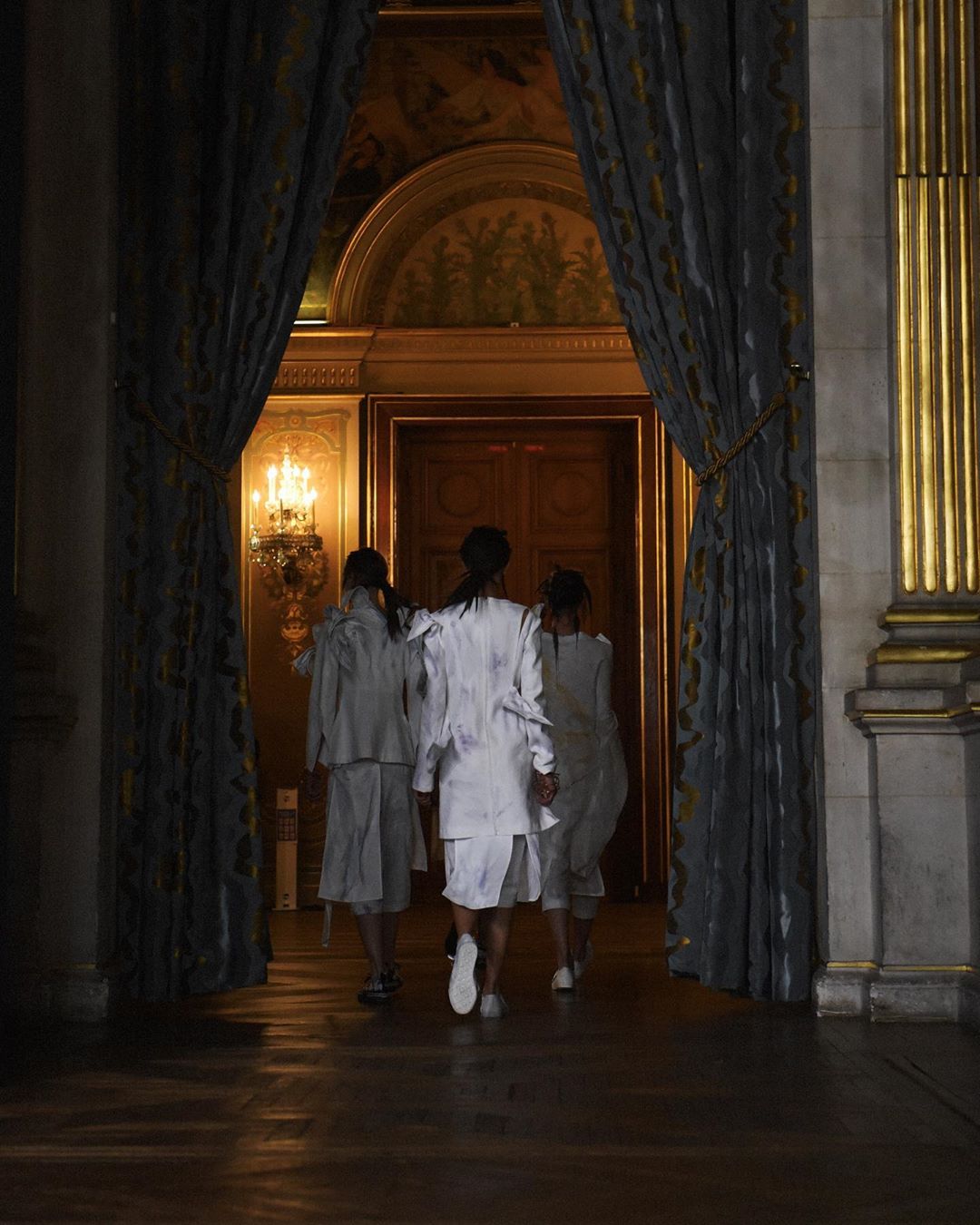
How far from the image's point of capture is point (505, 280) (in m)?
11.2

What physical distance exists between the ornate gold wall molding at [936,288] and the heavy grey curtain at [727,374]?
1.19ft

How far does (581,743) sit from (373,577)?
1096mm

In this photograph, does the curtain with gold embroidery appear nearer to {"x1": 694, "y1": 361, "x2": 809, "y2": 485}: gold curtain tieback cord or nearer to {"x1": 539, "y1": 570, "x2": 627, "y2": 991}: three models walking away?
{"x1": 539, "y1": 570, "x2": 627, "y2": 991}: three models walking away

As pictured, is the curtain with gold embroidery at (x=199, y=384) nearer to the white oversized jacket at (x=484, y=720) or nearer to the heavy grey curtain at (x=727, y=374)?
the white oversized jacket at (x=484, y=720)

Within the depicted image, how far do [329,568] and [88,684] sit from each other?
513cm

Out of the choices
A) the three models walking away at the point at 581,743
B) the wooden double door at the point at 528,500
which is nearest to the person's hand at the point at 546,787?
the three models walking away at the point at 581,743

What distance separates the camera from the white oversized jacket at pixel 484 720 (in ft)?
18.7

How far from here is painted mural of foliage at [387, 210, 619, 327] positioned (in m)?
11.2

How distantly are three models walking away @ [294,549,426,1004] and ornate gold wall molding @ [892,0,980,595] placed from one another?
1809mm

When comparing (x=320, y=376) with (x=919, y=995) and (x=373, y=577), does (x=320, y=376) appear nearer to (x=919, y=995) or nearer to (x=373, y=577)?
(x=373, y=577)

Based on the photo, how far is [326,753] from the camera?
6.17 meters

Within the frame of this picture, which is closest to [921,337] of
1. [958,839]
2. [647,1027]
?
[958,839]

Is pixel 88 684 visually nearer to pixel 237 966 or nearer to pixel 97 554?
pixel 97 554

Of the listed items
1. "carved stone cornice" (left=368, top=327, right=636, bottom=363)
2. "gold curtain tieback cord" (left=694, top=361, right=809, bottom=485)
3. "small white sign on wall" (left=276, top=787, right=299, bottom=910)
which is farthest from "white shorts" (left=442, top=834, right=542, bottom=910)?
"carved stone cornice" (left=368, top=327, right=636, bottom=363)
